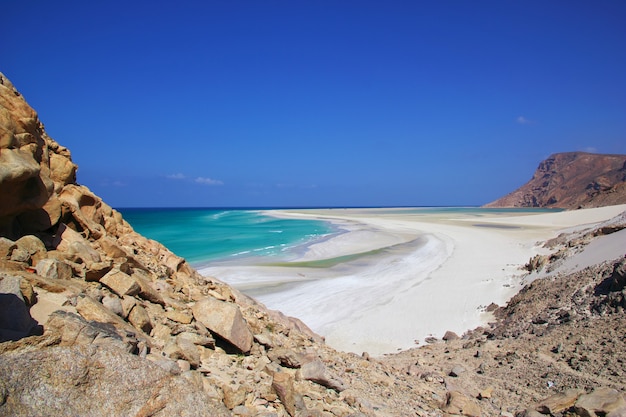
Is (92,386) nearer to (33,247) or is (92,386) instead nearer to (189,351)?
(189,351)

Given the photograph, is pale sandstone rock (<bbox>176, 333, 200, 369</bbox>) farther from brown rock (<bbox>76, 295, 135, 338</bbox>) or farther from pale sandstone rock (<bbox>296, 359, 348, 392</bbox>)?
pale sandstone rock (<bbox>296, 359, 348, 392</bbox>)

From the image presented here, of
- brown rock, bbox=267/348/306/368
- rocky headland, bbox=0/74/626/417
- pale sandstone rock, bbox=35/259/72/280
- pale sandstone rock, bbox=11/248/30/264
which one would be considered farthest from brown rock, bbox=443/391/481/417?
pale sandstone rock, bbox=11/248/30/264

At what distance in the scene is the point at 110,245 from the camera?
6801mm

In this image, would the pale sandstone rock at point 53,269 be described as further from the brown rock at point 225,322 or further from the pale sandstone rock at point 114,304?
the brown rock at point 225,322

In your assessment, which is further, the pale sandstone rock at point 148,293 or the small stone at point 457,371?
the small stone at point 457,371

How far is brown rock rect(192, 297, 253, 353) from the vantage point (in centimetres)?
543

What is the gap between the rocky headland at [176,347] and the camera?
302cm

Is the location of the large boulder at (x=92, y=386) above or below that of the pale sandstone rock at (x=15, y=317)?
below

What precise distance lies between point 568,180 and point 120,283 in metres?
193

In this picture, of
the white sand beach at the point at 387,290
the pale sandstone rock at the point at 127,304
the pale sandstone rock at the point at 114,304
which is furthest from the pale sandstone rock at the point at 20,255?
the white sand beach at the point at 387,290

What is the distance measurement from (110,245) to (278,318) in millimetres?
4502

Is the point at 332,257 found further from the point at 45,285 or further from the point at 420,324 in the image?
the point at 45,285

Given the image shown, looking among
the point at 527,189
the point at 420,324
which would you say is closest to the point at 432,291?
the point at 420,324

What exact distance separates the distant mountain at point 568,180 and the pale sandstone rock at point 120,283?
137829 mm
